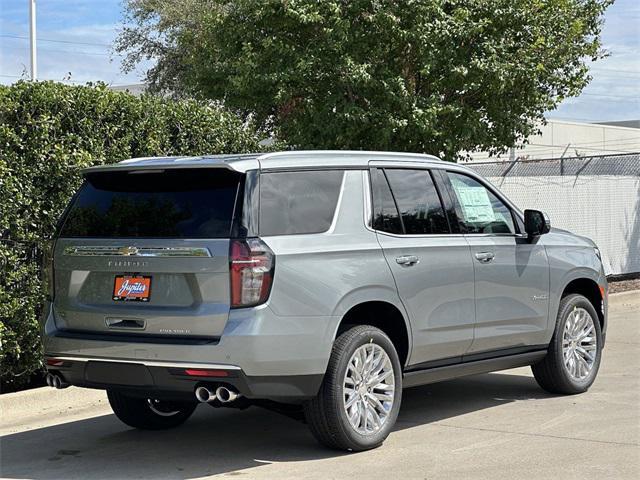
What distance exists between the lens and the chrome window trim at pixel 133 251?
6577mm

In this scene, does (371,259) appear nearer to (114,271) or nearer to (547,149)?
(114,271)

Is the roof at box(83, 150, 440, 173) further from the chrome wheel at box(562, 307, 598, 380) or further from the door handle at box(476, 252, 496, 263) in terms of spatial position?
the chrome wheel at box(562, 307, 598, 380)

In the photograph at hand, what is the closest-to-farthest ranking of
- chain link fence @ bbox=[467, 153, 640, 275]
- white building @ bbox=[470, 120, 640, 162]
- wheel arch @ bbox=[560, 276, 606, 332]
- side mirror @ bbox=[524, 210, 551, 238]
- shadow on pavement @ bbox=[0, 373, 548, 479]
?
shadow on pavement @ bbox=[0, 373, 548, 479]
side mirror @ bbox=[524, 210, 551, 238]
wheel arch @ bbox=[560, 276, 606, 332]
chain link fence @ bbox=[467, 153, 640, 275]
white building @ bbox=[470, 120, 640, 162]

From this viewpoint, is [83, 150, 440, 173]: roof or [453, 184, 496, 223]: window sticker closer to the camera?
[83, 150, 440, 173]: roof

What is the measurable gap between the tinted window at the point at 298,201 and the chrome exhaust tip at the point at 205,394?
1014 mm

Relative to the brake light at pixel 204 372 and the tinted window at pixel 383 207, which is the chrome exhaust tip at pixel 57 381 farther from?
the tinted window at pixel 383 207

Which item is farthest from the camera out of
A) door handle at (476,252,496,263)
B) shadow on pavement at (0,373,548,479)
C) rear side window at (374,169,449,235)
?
door handle at (476,252,496,263)

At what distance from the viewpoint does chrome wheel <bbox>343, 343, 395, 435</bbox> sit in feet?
23.0

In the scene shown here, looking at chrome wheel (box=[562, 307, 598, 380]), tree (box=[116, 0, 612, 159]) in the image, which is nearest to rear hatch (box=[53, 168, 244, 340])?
chrome wheel (box=[562, 307, 598, 380])

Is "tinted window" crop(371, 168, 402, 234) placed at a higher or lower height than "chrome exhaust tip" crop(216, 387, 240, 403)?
higher

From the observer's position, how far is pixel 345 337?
6.95 metres

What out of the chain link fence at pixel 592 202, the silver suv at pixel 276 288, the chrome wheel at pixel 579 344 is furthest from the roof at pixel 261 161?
the chain link fence at pixel 592 202

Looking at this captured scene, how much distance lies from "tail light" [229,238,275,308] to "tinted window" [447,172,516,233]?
7.23 ft

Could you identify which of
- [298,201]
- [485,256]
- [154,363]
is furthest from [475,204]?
[154,363]
